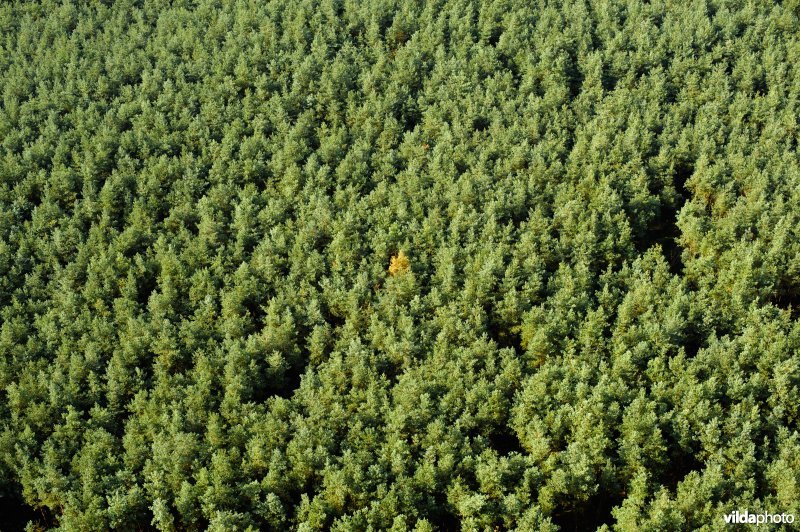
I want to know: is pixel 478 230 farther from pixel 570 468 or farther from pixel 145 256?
Result: pixel 145 256

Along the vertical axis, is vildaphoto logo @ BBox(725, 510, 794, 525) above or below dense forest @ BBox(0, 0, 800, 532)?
below

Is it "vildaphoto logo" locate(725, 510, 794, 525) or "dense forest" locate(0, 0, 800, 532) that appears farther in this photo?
"dense forest" locate(0, 0, 800, 532)

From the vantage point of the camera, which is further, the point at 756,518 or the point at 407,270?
the point at 407,270

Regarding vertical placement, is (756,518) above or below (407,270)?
below

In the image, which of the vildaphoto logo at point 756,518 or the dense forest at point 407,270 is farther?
the dense forest at point 407,270
